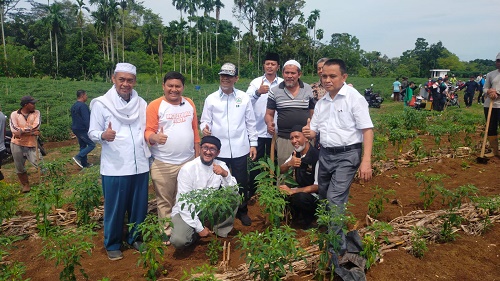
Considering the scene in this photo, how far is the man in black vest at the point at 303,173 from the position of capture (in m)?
3.96

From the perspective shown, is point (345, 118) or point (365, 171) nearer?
point (365, 171)

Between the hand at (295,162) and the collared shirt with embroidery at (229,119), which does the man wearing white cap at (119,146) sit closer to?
the collared shirt with embroidery at (229,119)

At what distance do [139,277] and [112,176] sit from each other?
3.40 feet

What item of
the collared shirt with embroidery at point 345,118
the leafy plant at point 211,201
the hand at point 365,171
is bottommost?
the leafy plant at point 211,201

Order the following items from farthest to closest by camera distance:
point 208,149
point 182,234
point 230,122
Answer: point 230,122 < point 208,149 < point 182,234

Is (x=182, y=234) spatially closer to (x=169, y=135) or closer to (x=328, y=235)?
(x=169, y=135)

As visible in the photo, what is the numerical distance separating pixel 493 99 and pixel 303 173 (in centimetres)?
441

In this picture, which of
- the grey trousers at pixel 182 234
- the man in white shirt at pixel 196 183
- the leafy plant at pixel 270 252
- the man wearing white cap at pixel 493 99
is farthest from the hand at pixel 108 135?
the man wearing white cap at pixel 493 99

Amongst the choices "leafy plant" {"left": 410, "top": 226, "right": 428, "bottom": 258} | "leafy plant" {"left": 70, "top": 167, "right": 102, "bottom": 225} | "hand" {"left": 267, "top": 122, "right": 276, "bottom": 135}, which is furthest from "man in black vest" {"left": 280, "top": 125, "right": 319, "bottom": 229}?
"leafy plant" {"left": 70, "top": 167, "right": 102, "bottom": 225}

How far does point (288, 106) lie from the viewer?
4.43 metres

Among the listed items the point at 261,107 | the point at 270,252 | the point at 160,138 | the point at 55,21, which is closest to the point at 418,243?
the point at 270,252

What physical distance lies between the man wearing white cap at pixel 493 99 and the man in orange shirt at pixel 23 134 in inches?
310


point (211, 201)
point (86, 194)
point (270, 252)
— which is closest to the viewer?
point (270, 252)

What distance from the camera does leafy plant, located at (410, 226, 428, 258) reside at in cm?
336
